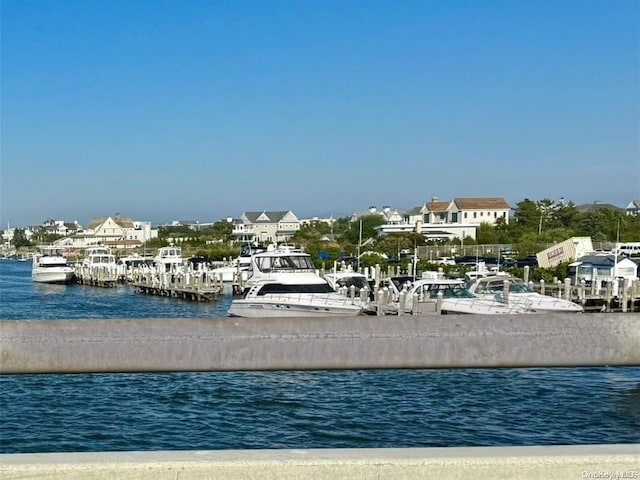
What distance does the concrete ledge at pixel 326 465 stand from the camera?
2.65 metres

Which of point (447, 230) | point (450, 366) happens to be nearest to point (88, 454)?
point (450, 366)

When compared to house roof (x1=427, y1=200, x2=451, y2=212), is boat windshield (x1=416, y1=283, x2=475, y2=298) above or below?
below

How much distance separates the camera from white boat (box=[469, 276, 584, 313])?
3672cm

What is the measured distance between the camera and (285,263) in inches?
1804

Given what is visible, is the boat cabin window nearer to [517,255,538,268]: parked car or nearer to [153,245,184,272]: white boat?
[153,245,184,272]: white boat

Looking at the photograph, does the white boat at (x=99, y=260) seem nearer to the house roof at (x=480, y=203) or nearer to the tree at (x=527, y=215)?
the tree at (x=527, y=215)

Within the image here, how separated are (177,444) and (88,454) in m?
11.4

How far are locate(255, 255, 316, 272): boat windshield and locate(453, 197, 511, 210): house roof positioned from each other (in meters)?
111

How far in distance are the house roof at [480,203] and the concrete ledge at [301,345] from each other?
500ft

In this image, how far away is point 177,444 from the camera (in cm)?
1372

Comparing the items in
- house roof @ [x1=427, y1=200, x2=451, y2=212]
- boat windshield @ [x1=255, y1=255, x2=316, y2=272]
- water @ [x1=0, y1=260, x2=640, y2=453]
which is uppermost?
house roof @ [x1=427, y1=200, x2=451, y2=212]

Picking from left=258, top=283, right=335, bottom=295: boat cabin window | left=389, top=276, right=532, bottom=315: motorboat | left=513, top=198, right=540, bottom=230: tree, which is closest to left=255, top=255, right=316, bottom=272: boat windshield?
left=258, top=283, right=335, bottom=295: boat cabin window

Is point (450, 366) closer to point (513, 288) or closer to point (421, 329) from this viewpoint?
point (421, 329)

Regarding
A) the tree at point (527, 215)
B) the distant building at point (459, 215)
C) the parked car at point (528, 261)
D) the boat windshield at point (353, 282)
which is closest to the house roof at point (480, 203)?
the distant building at point (459, 215)
